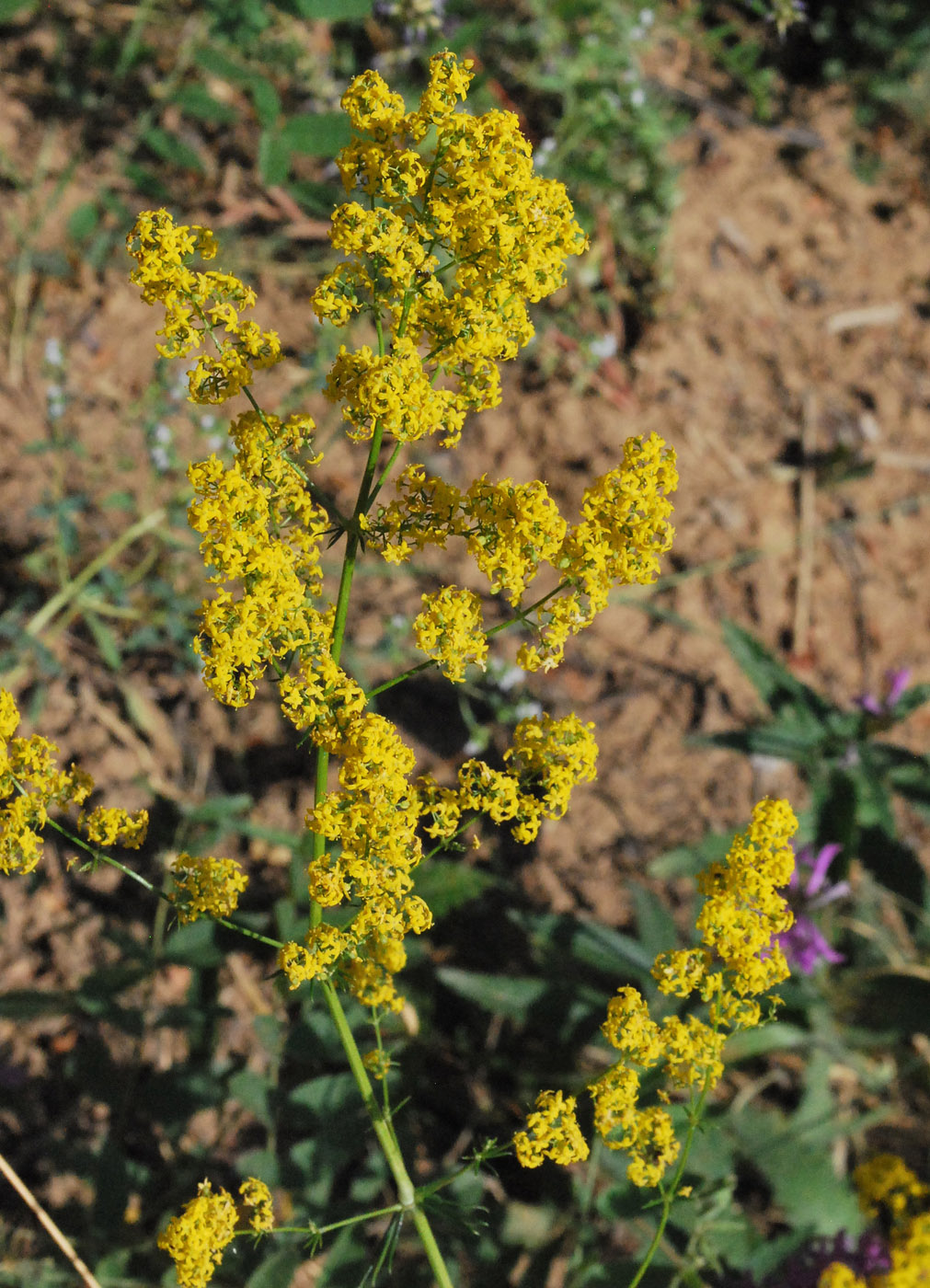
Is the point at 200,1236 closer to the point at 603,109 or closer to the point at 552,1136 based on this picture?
the point at 552,1136

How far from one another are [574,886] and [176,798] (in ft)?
5.25

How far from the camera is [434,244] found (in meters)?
2.07

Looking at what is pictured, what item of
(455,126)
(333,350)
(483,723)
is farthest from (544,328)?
(455,126)

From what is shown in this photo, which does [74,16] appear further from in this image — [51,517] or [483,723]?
[483,723]

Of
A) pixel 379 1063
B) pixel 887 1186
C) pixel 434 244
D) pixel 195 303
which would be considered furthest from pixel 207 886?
pixel 887 1186

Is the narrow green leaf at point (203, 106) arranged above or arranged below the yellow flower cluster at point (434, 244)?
below

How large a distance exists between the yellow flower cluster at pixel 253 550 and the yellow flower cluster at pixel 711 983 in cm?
106

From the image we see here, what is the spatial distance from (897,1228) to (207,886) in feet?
7.53

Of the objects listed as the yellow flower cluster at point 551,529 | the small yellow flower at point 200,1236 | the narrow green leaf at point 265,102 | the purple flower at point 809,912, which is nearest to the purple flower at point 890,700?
the purple flower at point 809,912

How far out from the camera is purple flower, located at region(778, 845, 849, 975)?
147 inches

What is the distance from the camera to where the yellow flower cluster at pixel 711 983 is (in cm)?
233

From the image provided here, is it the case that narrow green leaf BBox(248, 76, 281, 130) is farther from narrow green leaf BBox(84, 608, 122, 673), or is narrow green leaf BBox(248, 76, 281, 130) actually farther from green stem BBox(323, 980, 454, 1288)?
green stem BBox(323, 980, 454, 1288)

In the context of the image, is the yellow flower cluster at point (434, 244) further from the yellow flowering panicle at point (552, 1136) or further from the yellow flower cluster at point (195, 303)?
the yellow flowering panicle at point (552, 1136)

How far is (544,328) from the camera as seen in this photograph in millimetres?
5148
